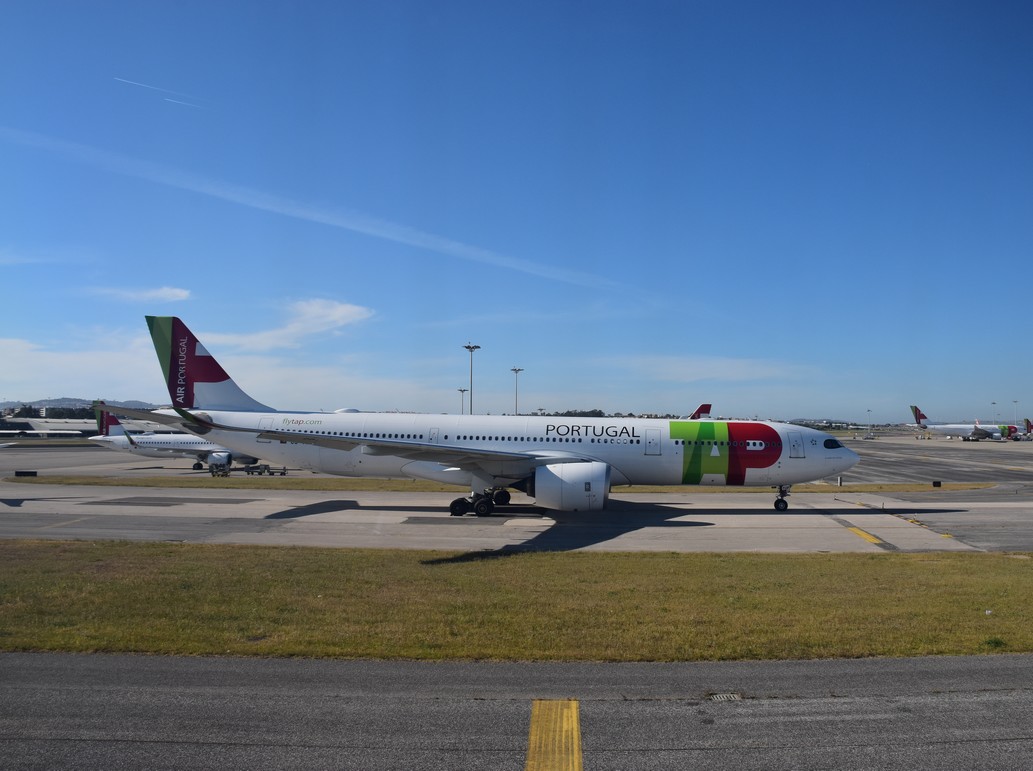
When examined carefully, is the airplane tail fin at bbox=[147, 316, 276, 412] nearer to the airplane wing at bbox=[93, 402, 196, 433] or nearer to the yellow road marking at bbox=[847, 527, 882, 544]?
the airplane wing at bbox=[93, 402, 196, 433]

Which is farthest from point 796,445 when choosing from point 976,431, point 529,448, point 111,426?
point 976,431

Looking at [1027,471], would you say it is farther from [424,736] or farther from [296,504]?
[424,736]

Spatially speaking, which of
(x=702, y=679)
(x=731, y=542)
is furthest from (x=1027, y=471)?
(x=702, y=679)

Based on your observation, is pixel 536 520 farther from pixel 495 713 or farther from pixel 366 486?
pixel 495 713

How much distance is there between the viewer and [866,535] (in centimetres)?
2241

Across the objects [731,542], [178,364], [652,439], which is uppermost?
[178,364]

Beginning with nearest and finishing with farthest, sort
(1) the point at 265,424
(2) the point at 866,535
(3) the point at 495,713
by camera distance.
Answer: (3) the point at 495,713
(2) the point at 866,535
(1) the point at 265,424

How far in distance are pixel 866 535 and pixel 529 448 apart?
12.5 metres

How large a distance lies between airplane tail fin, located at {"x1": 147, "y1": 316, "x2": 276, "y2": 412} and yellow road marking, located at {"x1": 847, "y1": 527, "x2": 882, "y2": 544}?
79.9 feet

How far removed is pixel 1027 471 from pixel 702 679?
5488 centimetres

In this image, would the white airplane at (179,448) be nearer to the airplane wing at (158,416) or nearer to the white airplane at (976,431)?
the airplane wing at (158,416)

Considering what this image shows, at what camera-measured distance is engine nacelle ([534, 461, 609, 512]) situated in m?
24.7

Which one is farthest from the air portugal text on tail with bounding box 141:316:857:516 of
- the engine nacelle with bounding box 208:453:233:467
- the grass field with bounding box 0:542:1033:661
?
the engine nacelle with bounding box 208:453:233:467

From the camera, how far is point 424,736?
6.66m
